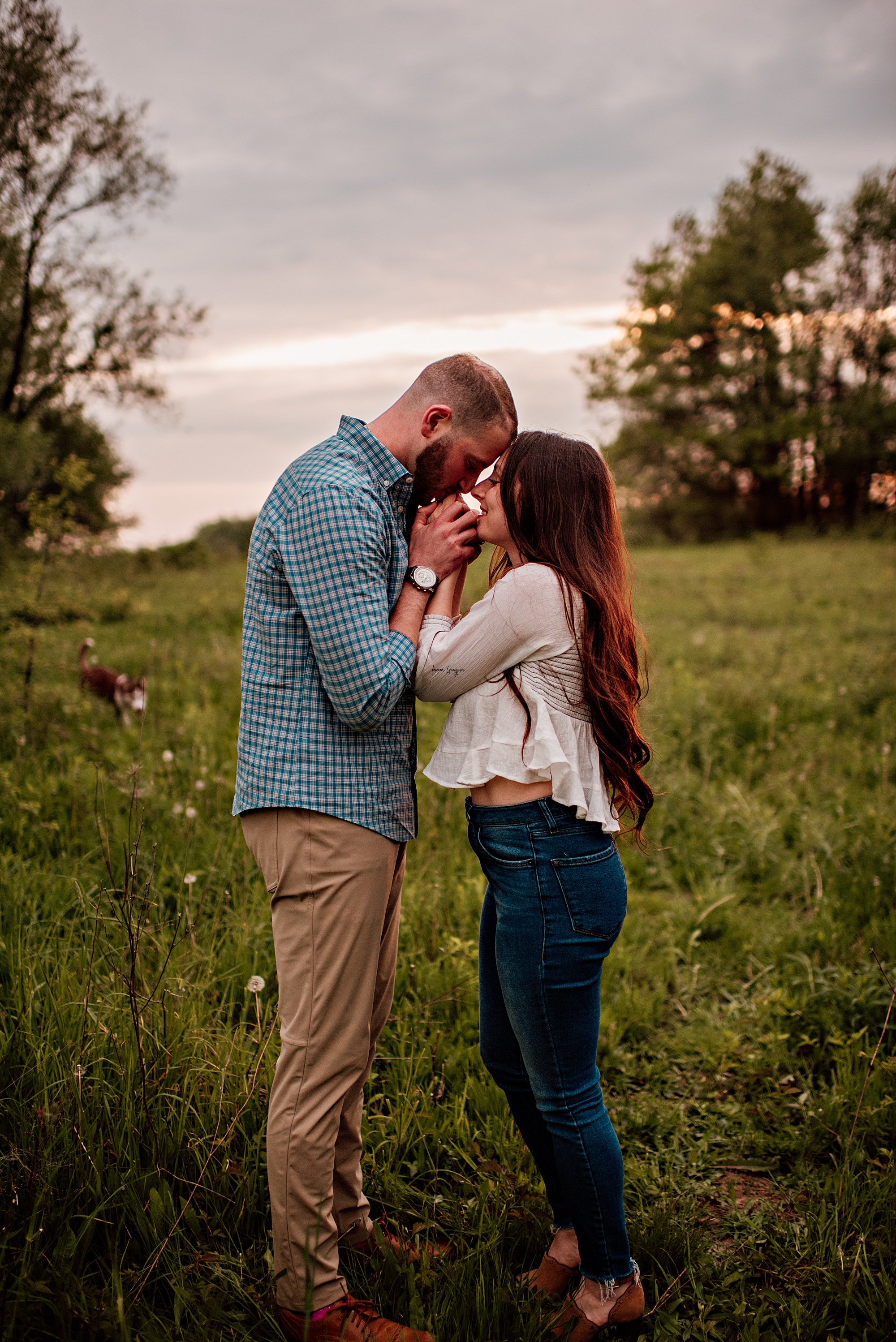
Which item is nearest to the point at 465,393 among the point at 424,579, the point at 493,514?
the point at 493,514

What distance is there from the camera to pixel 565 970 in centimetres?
207

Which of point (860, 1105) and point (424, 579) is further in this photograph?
point (860, 1105)

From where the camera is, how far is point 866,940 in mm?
4016

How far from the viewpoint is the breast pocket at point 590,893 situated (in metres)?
2.06

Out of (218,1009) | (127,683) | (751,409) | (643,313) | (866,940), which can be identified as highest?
(643,313)

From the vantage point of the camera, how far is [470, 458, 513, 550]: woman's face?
7.39ft

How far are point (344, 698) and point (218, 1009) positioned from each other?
1607 mm

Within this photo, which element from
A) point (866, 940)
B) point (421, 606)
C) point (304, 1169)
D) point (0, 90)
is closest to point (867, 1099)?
point (866, 940)

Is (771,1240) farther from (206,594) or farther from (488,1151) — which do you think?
(206,594)

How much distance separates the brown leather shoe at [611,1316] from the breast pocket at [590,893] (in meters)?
0.96

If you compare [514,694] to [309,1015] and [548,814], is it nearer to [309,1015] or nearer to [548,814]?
[548,814]

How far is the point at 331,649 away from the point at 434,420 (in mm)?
765

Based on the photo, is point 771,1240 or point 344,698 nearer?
point 344,698

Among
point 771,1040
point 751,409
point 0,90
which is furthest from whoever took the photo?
point 751,409
